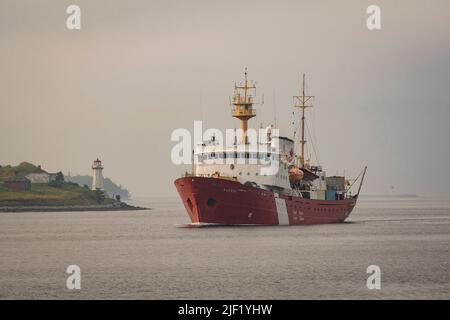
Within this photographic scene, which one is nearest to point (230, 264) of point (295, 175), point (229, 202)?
point (229, 202)

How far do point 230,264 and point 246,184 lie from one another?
2375 cm

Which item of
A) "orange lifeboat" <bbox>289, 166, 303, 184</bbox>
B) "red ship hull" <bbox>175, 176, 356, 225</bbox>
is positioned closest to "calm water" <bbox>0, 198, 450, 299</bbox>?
Answer: "red ship hull" <bbox>175, 176, 356, 225</bbox>

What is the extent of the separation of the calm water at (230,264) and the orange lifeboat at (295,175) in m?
5.46

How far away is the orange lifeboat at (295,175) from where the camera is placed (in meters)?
85.6

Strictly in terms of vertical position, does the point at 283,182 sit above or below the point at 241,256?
above

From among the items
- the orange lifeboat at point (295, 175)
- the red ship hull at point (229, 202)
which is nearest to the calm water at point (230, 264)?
the red ship hull at point (229, 202)

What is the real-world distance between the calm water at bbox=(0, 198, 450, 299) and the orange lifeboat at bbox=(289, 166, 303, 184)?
5.46 metres

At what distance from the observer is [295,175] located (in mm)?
85750

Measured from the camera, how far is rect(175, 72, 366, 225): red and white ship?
7275 centimetres

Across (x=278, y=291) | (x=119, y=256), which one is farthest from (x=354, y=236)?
(x=278, y=291)

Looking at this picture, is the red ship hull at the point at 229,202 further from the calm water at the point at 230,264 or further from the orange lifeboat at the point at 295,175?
the orange lifeboat at the point at 295,175
